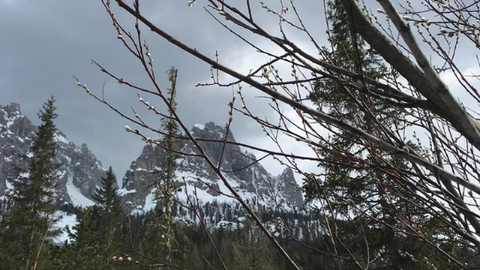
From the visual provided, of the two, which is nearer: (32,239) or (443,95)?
(443,95)

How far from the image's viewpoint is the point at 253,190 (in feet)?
475

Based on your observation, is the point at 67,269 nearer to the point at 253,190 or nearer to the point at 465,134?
the point at 465,134

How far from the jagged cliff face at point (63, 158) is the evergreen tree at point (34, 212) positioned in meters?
126

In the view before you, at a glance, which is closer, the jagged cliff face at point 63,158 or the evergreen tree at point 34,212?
the evergreen tree at point 34,212

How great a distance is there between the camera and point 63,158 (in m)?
164

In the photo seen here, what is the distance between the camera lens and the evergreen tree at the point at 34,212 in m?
12.5

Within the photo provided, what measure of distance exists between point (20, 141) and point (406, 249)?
166 m

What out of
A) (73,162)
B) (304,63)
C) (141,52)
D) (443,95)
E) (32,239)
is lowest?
(443,95)

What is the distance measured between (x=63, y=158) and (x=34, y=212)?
173713 millimetres

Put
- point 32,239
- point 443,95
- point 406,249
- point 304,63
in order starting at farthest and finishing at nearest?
point 32,239 → point 406,249 → point 304,63 → point 443,95

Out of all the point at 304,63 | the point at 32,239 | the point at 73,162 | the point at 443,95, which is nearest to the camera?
the point at 443,95

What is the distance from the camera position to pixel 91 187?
6895 inches

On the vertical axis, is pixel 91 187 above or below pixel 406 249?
above

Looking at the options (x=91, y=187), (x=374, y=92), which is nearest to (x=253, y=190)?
(x=91, y=187)
